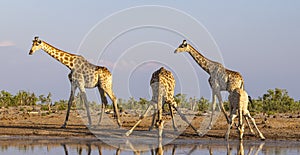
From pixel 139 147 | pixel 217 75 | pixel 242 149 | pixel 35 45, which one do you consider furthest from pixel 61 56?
pixel 242 149

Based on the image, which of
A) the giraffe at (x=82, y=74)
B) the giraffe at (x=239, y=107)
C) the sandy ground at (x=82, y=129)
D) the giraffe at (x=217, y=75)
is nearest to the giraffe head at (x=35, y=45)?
the giraffe at (x=82, y=74)

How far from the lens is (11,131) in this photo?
75.7 ft

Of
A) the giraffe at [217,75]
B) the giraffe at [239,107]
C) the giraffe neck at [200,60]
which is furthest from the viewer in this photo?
the giraffe neck at [200,60]

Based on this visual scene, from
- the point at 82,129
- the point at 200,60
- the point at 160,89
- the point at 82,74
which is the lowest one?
the point at 82,129

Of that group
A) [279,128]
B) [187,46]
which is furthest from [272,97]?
Answer: [187,46]

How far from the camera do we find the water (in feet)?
55.6

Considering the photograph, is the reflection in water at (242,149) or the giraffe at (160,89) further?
the giraffe at (160,89)

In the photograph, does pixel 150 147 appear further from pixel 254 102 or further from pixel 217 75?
pixel 254 102

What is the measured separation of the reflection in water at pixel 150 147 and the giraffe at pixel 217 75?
10.6 feet

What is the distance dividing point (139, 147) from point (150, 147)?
0.33 m

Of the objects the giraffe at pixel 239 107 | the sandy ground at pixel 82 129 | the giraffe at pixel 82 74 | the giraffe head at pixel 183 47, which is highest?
the giraffe head at pixel 183 47

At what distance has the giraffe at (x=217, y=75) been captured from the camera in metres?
23.1

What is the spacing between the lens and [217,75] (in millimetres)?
23328

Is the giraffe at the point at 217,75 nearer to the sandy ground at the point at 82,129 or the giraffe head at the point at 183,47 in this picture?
the giraffe head at the point at 183,47
